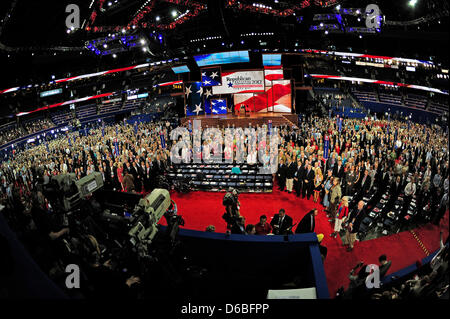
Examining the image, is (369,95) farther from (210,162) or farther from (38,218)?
(38,218)

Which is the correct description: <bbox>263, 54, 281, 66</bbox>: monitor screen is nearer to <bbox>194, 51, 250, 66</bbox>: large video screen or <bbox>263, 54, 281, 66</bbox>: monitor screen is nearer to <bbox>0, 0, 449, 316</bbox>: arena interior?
<bbox>0, 0, 449, 316</bbox>: arena interior

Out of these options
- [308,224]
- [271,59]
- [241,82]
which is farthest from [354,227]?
[241,82]

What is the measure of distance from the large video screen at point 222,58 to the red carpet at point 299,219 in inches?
531

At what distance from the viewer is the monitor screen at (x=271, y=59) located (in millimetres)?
19992

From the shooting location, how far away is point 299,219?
912 centimetres

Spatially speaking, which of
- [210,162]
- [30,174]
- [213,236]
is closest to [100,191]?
[30,174]

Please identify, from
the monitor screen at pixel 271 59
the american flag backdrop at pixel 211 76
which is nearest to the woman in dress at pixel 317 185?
the monitor screen at pixel 271 59

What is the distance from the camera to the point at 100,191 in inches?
289

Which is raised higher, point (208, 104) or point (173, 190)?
point (208, 104)

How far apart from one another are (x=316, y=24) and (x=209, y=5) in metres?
9.73

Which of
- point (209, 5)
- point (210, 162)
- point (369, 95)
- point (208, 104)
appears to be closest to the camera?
point (210, 162)

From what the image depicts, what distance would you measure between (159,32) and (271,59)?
10.6 meters

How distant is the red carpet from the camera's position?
587 cm

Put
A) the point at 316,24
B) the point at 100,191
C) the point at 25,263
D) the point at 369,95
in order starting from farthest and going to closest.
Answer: the point at 369,95 < the point at 316,24 < the point at 100,191 < the point at 25,263
